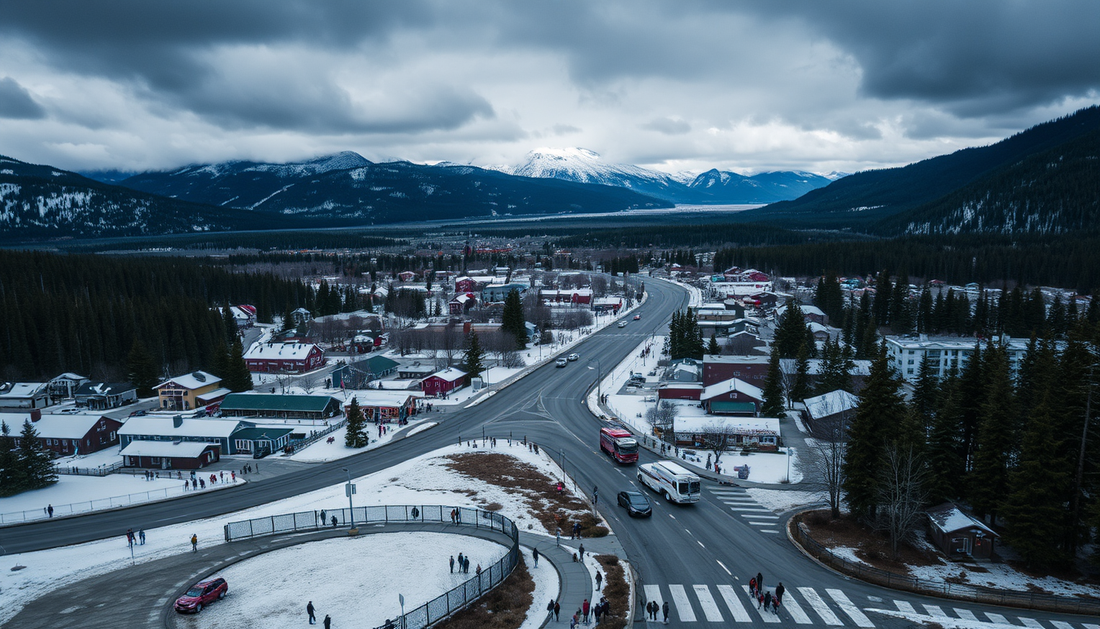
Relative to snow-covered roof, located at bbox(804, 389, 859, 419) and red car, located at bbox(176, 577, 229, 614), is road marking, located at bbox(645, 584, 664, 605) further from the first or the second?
snow-covered roof, located at bbox(804, 389, 859, 419)

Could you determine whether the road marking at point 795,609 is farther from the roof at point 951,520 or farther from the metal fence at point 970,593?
the roof at point 951,520

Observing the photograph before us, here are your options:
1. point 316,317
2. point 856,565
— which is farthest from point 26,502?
point 316,317

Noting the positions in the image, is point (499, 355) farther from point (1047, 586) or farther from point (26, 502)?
point (1047, 586)

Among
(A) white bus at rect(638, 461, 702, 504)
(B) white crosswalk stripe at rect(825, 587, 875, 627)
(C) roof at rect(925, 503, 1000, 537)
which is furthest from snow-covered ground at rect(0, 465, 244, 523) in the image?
(C) roof at rect(925, 503, 1000, 537)

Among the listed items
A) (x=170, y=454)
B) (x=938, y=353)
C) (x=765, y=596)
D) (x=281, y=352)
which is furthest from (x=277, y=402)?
(x=938, y=353)

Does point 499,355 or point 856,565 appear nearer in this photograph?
point 856,565
